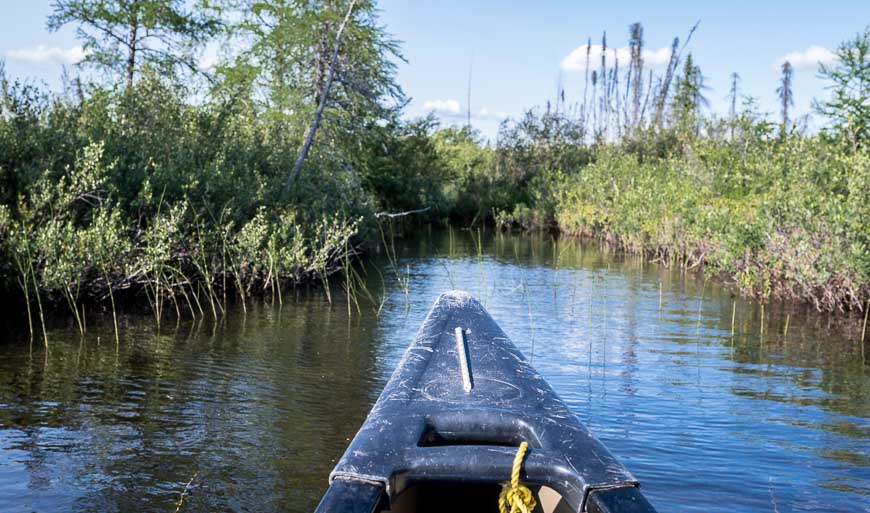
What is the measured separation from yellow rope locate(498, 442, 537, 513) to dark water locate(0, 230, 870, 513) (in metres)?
2.29

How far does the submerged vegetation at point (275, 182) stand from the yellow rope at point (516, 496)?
6728mm

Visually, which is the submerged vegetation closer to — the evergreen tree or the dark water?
the dark water

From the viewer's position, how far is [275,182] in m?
15.4

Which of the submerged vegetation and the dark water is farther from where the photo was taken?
the submerged vegetation

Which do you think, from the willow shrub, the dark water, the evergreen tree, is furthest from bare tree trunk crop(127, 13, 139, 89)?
the evergreen tree

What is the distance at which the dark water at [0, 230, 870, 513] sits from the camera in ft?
17.5

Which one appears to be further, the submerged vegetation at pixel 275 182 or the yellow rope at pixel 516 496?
the submerged vegetation at pixel 275 182

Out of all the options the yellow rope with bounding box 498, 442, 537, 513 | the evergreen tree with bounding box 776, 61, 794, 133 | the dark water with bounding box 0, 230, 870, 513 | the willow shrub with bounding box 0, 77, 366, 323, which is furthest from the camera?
the evergreen tree with bounding box 776, 61, 794, 133

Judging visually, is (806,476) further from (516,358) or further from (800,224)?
(800,224)

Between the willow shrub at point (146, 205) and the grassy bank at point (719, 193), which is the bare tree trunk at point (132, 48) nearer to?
the willow shrub at point (146, 205)

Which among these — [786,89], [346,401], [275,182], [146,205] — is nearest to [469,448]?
[346,401]

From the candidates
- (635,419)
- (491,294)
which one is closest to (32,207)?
(491,294)

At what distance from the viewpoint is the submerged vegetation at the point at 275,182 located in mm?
10805

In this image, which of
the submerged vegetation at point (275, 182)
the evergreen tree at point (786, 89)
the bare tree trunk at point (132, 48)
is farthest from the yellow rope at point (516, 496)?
the evergreen tree at point (786, 89)
